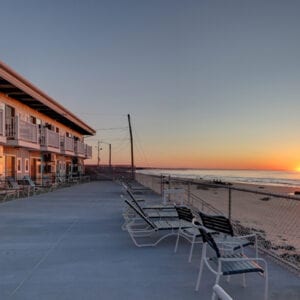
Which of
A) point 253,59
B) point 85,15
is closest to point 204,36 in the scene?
point 253,59

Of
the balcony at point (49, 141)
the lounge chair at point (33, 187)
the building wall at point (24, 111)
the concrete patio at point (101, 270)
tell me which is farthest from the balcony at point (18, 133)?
the concrete patio at point (101, 270)

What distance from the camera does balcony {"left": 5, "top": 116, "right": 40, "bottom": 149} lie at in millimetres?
17188

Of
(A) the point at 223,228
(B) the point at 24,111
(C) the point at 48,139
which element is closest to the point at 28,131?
(B) the point at 24,111

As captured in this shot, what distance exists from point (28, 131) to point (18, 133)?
1.39 metres

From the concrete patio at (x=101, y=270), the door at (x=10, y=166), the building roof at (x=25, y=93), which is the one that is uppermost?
the building roof at (x=25, y=93)

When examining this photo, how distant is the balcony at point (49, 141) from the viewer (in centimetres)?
2194

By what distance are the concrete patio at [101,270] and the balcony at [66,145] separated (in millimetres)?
19975

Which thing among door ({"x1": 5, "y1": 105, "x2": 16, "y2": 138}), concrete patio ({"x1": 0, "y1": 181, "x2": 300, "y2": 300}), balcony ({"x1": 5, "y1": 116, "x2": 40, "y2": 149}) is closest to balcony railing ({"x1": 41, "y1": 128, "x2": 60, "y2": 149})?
balcony ({"x1": 5, "y1": 116, "x2": 40, "y2": 149})

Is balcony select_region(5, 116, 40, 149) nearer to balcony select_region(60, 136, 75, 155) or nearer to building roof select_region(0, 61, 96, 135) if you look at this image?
building roof select_region(0, 61, 96, 135)

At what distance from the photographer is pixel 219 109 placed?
21141mm

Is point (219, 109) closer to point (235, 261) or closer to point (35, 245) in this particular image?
point (35, 245)

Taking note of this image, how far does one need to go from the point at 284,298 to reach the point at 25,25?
1399 centimetres

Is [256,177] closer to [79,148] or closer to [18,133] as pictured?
[79,148]

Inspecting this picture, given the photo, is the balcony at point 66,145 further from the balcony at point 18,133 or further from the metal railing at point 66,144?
the balcony at point 18,133
